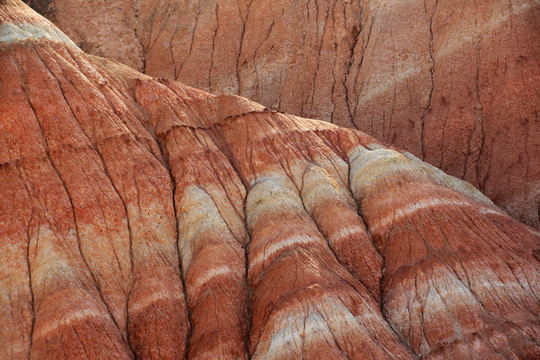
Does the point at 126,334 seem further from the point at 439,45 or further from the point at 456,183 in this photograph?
the point at 439,45

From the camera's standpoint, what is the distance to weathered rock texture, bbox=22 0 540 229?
2905 cm

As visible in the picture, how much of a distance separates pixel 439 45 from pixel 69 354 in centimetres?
2327

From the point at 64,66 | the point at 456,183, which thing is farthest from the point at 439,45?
the point at 64,66

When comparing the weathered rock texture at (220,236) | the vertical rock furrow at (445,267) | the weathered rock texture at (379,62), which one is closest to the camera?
the vertical rock furrow at (445,267)

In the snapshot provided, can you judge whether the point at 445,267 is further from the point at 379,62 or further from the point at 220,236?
the point at 379,62

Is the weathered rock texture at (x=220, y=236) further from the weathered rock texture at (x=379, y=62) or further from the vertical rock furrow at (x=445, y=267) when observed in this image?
the weathered rock texture at (x=379, y=62)

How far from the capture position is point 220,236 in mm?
21578

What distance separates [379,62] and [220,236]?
54.8ft

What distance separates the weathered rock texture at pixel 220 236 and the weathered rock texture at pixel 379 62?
5.08 meters

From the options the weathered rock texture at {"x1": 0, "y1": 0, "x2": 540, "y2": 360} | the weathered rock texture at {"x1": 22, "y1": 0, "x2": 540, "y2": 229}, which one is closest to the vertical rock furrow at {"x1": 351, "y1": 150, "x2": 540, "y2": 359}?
the weathered rock texture at {"x1": 0, "y1": 0, "x2": 540, "y2": 360}

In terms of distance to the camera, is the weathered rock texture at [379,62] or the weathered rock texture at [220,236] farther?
the weathered rock texture at [379,62]

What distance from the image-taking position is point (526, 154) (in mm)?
27906

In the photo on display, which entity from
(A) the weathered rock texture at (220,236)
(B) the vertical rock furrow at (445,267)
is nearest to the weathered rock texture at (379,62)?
(A) the weathered rock texture at (220,236)

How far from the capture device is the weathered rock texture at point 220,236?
18.6 m
